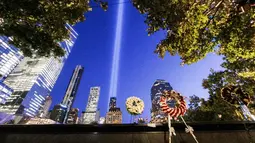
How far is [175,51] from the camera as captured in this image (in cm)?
985

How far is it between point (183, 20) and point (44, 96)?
192 metres

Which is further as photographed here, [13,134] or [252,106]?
[252,106]

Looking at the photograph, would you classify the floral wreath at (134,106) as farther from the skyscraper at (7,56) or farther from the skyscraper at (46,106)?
the skyscraper at (46,106)

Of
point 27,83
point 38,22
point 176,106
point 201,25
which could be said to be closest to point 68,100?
point 27,83

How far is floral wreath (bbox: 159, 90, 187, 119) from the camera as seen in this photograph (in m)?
5.85

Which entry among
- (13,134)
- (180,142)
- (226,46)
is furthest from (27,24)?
(226,46)

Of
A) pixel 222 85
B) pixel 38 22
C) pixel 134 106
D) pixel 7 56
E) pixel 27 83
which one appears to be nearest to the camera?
pixel 134 106

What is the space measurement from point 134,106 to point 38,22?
21.8 feet

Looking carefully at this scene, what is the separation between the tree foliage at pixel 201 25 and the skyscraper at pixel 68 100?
518ft

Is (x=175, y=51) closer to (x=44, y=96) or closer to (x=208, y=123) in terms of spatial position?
(x=208, y=123)

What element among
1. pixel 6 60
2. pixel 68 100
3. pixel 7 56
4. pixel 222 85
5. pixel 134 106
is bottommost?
pixel 134 106

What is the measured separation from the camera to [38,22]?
8242mm

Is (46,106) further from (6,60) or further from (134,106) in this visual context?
(134,106)

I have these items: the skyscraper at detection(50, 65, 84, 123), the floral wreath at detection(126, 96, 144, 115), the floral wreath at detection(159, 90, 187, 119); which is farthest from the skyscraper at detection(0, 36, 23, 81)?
the floral wreath at detection(159, 90, 187, 119)
